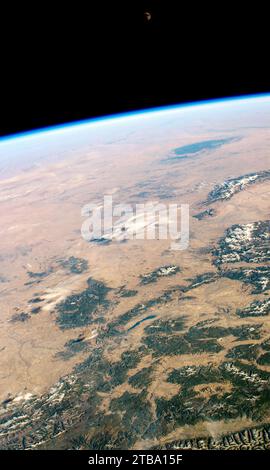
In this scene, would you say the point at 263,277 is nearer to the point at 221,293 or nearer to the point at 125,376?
the point at 221,293

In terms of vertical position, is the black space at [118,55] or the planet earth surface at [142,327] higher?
the black space at [118,55]

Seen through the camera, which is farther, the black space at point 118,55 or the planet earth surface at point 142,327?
the planet earth surface at point 142,327

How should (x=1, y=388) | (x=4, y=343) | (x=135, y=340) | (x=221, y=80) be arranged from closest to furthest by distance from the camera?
(x=221, y=80), (x=1, y=388), (x=135, y=340), (x=4, y=343)

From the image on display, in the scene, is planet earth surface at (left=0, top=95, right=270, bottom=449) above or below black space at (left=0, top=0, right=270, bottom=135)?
below

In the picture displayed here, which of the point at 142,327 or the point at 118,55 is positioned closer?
the point at 118,55

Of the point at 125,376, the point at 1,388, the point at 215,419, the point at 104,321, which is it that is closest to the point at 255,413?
the point at 215,419
